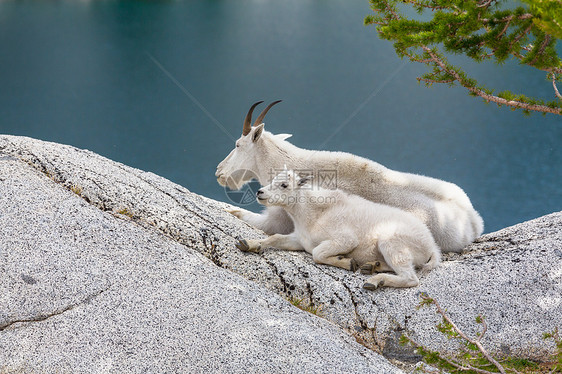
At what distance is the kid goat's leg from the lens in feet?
15.7

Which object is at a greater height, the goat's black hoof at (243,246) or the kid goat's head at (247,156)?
the kid goat's head at (247,156)

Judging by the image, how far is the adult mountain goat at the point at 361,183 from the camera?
19.0 ft

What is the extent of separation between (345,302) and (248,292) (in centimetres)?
87

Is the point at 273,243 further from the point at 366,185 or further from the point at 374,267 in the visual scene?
the point at 366,185

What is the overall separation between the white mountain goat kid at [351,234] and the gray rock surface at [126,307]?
2.49 ft

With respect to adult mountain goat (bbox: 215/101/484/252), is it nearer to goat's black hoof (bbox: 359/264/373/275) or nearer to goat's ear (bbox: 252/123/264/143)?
goat's ear (bbox: 252/123/264/143)

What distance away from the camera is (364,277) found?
16.3 feet

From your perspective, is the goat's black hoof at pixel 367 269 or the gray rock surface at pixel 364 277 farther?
the goat's black hoof at pixel 367 269

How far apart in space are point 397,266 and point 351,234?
0.52 metres

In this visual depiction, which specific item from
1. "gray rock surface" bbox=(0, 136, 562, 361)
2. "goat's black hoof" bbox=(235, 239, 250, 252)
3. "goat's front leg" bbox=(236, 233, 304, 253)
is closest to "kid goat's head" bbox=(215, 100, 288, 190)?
"gray rock surface" bbox=(0, 136, 562, 361)

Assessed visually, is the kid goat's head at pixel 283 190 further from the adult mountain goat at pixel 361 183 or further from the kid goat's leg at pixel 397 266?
the kid goat's leg at pixel 397 266

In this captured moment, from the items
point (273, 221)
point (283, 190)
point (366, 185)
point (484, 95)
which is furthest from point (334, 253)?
point (484, 95)

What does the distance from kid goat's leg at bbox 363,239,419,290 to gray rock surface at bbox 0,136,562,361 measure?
9 centimetres

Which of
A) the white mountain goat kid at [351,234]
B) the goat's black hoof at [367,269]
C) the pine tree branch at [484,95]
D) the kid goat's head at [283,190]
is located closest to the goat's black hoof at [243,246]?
the white mountain goat kid at [351,234]
